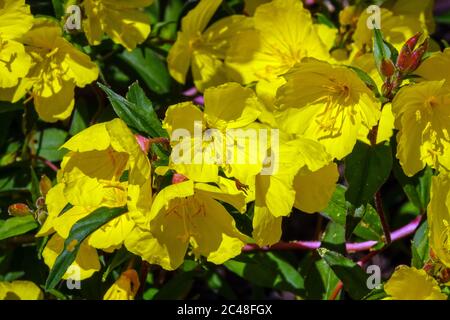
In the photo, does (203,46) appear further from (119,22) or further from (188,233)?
(188,233)

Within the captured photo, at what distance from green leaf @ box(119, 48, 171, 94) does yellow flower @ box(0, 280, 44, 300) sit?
85 cm

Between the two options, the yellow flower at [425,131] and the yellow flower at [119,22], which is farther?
the yellow flower at [119,22]

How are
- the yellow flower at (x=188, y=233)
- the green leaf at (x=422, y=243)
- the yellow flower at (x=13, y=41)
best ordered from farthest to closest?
the green leaf at (x=422, y=243) < the yellow flower at (x=13, y=41) < the yellow flower at (x=188, y=233)

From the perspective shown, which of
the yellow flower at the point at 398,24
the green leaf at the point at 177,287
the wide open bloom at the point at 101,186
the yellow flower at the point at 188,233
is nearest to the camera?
the wide open bloom at the point at 101,186

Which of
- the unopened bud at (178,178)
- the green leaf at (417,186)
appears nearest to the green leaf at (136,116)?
the unopened bud at (178,178)

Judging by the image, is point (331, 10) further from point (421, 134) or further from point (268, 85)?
point (421, 134)

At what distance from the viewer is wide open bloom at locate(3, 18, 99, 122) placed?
7.43ft

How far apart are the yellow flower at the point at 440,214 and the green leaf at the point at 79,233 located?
80 centimetres

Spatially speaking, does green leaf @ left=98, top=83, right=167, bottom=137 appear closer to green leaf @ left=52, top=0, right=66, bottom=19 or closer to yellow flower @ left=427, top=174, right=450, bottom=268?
green leaf @ left=52, top=0, right=66, bottom=19

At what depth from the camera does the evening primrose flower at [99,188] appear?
70.1 inches

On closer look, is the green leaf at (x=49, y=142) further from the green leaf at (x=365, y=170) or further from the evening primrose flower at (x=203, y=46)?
the green leaf at (x=365, y=170)

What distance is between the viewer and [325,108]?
212 cm

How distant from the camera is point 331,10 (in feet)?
10.2

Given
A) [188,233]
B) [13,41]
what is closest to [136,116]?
[188,233]
